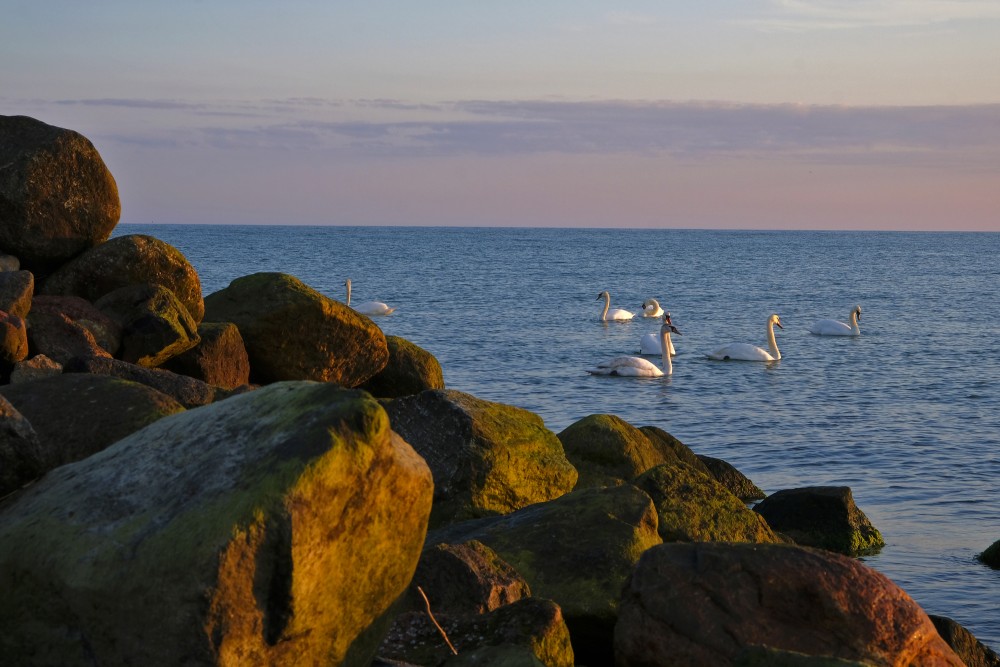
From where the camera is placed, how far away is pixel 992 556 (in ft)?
38.0

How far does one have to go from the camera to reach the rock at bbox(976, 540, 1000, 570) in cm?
1150

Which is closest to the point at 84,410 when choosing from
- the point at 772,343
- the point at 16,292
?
the point at 16,292

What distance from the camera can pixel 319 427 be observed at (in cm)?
489

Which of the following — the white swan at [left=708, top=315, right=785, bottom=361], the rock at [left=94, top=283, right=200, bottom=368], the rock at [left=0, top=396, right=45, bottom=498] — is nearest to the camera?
the rock at [left=0, top=396, right=45, bottom=498]

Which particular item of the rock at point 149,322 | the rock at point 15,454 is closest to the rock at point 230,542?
the rock at point 15,454

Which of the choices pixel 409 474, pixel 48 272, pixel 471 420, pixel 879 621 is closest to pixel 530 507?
pixel 471 420

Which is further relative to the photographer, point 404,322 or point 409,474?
point 404,322

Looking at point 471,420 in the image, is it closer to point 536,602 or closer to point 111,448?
point 536,602

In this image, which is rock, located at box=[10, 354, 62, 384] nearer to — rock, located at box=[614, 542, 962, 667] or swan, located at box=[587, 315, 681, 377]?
rock, located at box=[614, 542, 962, 667]

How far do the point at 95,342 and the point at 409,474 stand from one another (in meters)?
8.04

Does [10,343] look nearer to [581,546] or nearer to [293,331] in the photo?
[293,331]

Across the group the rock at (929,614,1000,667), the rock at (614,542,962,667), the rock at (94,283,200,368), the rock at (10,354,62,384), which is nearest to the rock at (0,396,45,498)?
the rock at (614,542,962,667)

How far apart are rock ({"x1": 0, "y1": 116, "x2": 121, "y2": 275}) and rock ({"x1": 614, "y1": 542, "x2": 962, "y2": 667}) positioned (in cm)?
999

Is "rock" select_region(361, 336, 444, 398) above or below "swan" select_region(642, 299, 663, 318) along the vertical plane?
above
